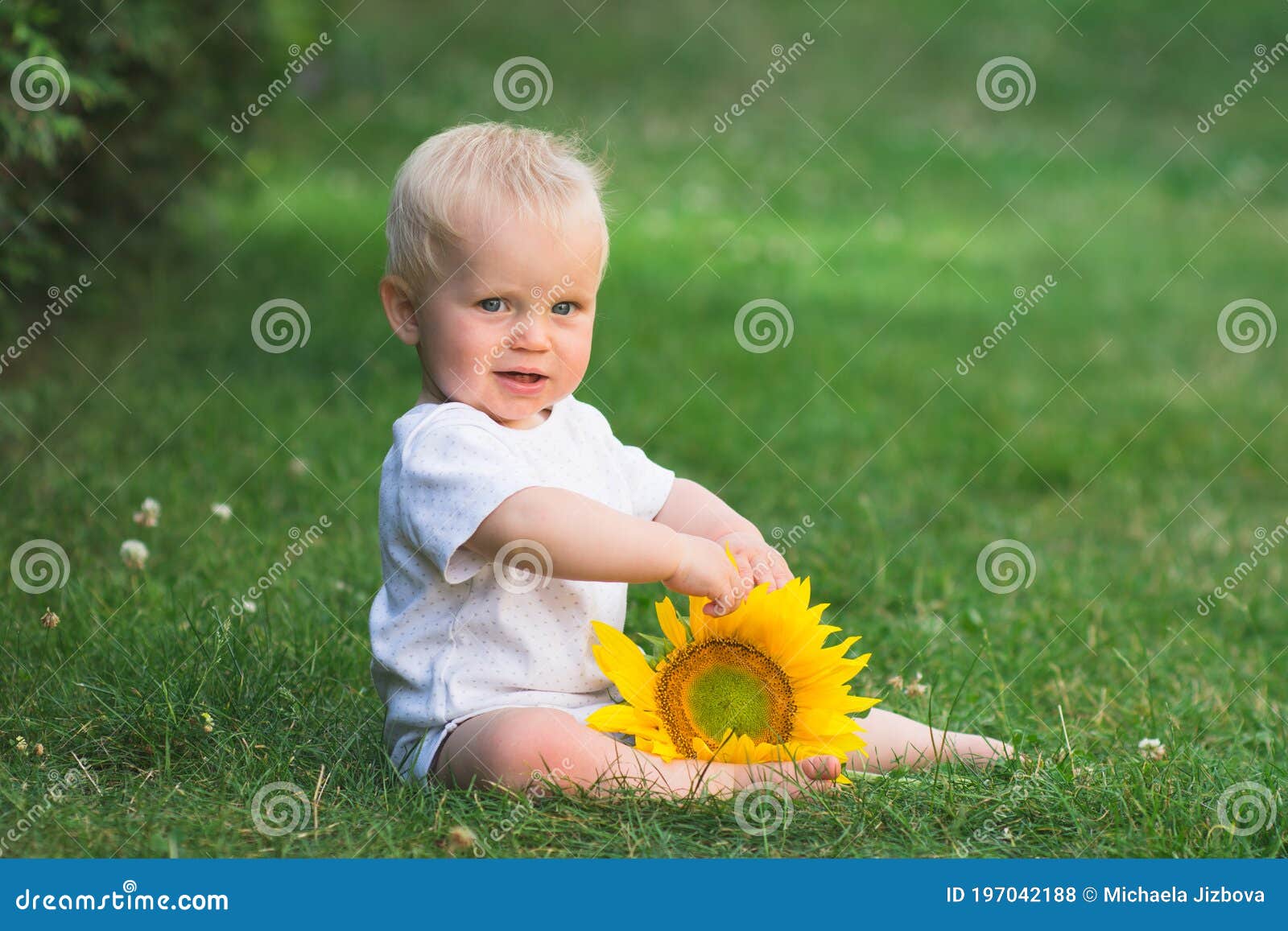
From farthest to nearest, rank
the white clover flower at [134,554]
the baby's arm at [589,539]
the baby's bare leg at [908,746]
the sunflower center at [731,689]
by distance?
1. the white clover flower at [134,554]
2. the baby's bare leg at [908,746]
3. the sunflower center at [731,689]
4. the baby's arm at [589,539]

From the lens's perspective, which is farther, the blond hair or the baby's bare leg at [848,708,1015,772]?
the baby's bare leg at [848,708,1015,772]

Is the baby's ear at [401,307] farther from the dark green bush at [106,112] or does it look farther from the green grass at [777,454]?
the dark green bush at [106,112]

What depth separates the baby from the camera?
2.31 metres

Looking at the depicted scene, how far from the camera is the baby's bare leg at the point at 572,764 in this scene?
2.33 m

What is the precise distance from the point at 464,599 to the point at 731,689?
495mm

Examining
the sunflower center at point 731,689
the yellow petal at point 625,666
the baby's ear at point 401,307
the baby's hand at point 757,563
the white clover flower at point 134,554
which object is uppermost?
the baby's hand at point 757,563

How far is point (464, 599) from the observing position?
2439 millimetres

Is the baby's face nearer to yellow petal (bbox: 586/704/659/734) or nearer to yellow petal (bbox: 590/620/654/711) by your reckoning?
yellow petal (bbox: 590/620/654/711)

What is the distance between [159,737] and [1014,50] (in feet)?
41.7

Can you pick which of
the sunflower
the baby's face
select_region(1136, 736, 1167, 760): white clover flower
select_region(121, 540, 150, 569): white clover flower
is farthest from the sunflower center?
select_region(121, 540, 150, 569): white clover flower

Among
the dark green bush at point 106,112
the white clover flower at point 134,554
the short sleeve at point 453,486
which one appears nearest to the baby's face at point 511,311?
the short sleeve at point 453,486

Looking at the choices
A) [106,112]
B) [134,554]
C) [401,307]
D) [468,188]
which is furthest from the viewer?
[106,112]

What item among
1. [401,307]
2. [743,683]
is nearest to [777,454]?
[743,683]

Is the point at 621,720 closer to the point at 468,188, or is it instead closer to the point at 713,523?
the point at 713,523
